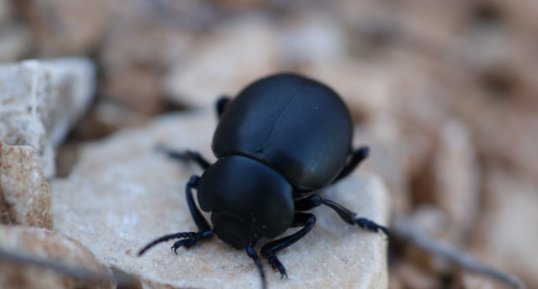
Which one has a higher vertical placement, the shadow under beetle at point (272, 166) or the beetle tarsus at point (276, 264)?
the shadow under beetle at point (272, 166)

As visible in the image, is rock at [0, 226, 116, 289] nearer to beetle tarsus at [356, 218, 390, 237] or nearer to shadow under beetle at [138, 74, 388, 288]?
shadow under beetle at [138, 74, 388, 288]

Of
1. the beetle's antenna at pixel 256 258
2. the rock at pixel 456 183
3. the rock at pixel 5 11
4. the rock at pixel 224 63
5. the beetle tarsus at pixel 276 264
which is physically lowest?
the rock at pixel 456 183

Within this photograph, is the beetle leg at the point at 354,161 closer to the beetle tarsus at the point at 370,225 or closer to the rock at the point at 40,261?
the beetle tarsus at the point at 370,225

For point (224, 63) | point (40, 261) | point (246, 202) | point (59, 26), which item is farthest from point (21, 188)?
point (224, 63)

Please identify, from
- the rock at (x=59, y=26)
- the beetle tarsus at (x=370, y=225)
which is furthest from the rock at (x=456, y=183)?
the rock at (x=59, y=26)

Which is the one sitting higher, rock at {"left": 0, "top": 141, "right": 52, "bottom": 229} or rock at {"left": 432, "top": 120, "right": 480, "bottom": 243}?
rock at {"left": 0, "top": 141, "right": 52, "bottom": 229}

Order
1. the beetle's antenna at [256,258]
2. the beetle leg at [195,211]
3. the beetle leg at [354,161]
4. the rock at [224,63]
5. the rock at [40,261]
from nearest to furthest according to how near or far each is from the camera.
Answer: the rock at [40,261], the beetle's antenna at [256,258], the beetle leg at [195,211], the beetle leg at [354,161], the rock at [224,63]

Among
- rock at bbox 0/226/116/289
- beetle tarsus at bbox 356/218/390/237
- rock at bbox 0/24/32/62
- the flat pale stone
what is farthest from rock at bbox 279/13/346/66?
rock at bbox 0/226/116/289
